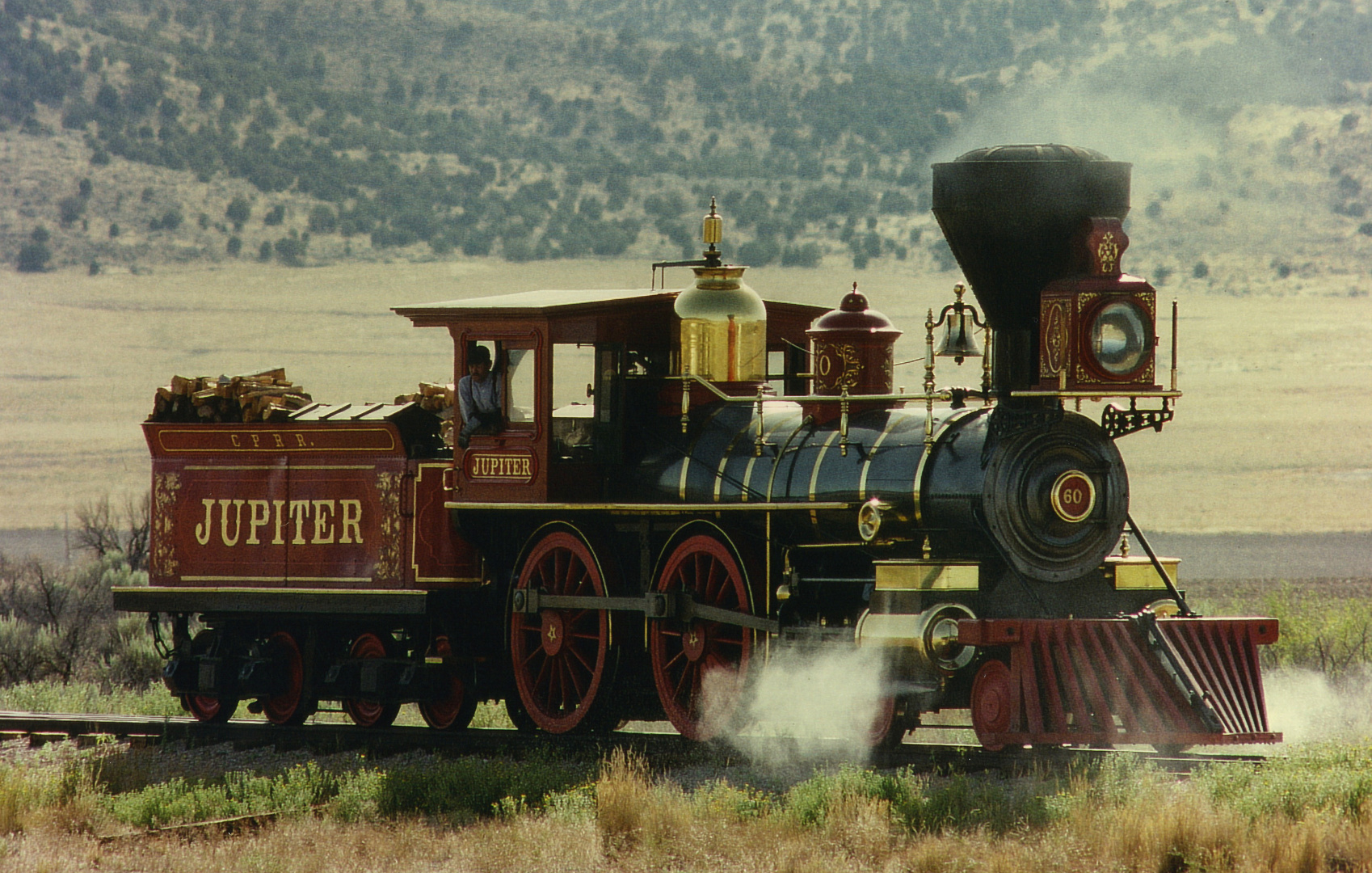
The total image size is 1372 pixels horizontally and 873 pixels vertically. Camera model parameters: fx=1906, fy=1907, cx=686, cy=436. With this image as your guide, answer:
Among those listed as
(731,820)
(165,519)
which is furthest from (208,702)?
(731,820)

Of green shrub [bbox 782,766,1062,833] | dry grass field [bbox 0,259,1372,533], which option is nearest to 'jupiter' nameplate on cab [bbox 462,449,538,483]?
green shrub [bbox 782,766,1062,833]

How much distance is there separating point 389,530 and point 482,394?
157cm

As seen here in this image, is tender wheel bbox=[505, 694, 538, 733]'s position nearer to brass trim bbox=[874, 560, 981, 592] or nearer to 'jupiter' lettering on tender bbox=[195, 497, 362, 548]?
'jupiter' lettering on tender bbox=[195, 497, 362, 548]

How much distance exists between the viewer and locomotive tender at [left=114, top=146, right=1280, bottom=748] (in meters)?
11.5

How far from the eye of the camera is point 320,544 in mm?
15172

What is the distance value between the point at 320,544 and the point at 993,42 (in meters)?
69.0

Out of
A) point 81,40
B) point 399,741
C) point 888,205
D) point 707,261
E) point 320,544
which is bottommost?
point 399,741

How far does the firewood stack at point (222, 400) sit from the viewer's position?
51.4 ft

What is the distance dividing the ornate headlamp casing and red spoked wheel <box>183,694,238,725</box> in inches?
299

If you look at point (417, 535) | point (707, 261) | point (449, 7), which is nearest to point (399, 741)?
point (417, 535)

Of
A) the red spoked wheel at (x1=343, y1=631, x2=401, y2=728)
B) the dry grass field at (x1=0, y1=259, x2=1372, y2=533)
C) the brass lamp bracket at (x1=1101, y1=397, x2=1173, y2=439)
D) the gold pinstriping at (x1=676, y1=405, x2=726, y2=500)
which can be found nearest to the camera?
the brass lamp bracket at (x1=1101, y1=397, x2=1173, y2=439)

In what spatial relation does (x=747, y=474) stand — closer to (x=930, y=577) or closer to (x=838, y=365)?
(x=838, y=365)

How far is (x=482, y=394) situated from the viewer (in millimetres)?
13922

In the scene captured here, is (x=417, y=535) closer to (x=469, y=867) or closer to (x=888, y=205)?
(x=469, y=867)
